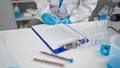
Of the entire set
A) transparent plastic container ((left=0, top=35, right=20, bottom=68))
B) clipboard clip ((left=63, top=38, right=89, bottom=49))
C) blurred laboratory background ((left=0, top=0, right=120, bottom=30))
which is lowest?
blurred laboratory background ((left=0, top=0, right=120, bottom=30))

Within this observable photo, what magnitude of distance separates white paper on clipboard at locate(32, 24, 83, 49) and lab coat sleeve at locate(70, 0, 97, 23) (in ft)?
1.37

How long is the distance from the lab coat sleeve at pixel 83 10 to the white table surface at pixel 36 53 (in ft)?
2.07

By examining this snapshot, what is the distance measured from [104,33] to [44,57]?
19.7 inches

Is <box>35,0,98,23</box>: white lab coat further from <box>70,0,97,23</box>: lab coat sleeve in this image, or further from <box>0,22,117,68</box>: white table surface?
Result: <box>0,22,117,68</box>: white table surface

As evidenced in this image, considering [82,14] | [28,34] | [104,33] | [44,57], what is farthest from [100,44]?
[82,14]

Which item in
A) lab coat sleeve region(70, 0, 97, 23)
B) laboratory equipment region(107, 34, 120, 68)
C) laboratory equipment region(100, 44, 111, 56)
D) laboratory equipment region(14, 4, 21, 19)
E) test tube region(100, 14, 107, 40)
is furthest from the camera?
laboratory equipment region(14, 4, 21, 19)

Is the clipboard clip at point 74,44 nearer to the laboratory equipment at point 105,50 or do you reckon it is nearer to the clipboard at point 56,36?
the clipboard at point 56,36

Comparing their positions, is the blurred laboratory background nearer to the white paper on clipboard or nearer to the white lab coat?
the white lab coat

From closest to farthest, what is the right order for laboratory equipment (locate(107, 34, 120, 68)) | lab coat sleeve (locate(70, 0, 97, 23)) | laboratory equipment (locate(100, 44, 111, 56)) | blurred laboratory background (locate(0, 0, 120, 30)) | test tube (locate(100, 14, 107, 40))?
1. laboratory equipment (locate(107, 34, 120, 68))
2. laboratory equipment (locate(100, 44, 111, 56))
3. test tube (locate(100, 14, 107, 40))
4. lab coat sleeve (locate(70, 0, 97, 23))
5. blurred laboratory background (locate(0, 0, 120, 30))

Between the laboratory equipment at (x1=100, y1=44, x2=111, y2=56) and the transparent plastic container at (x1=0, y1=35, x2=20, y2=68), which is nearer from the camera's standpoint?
the transparent plastic container at (x1=0, y1=35, x2=20, y2=68)

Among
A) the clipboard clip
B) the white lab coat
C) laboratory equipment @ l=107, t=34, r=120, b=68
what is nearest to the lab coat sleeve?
the white lab coat

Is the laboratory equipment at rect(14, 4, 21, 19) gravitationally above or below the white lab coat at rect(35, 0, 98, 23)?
below

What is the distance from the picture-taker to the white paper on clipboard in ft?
3.11

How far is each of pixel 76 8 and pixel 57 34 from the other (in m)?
0.70
